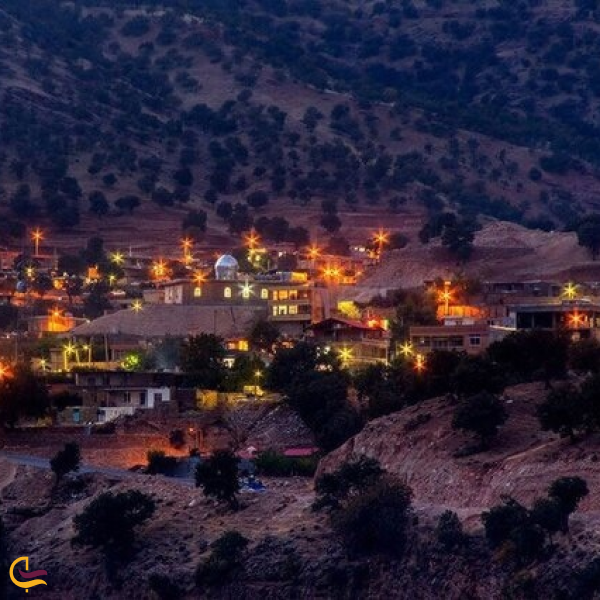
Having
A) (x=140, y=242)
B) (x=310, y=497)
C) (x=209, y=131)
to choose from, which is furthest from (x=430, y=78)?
(x=310, y=497)

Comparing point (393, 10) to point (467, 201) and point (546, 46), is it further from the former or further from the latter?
point (467, 201)

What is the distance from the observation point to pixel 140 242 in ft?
392

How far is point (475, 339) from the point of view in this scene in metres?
80.1

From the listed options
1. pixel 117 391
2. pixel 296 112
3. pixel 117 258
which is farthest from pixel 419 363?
pixel 296 112

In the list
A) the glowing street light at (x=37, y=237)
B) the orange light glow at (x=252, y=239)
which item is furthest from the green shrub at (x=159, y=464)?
the glowing street light at (x=37, y=237)

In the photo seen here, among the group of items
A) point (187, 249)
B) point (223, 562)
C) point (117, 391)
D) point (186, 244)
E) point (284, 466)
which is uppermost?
point (186, 244)

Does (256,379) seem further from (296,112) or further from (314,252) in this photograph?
(296,112)

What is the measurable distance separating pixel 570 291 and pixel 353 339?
9.63 meters

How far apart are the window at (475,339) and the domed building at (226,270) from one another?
18.3m

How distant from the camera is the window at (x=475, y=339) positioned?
7962 cm

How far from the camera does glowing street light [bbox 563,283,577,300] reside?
9016cm

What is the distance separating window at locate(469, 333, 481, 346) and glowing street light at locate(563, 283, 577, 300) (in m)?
9.61

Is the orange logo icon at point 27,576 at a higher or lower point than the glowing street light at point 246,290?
lower

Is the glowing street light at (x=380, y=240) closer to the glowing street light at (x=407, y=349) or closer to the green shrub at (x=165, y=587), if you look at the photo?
the glowing street light at (x=407, y=349)
